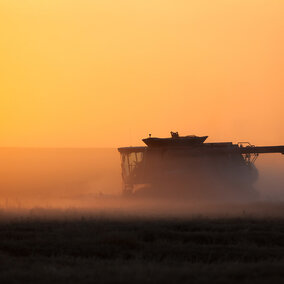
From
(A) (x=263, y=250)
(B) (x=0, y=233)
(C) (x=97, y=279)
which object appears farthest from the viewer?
(B) (x=0, y=233)

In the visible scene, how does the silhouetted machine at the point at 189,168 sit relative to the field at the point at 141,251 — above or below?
above

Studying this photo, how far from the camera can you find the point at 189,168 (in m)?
51.2

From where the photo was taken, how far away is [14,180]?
96062 mm

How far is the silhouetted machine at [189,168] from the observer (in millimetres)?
51156

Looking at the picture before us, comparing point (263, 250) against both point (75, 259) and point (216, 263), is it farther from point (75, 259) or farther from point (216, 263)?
point (75, 259)

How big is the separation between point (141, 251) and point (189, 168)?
107ft

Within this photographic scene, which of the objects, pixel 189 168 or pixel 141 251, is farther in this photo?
pixel 189 168

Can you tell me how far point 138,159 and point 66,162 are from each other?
301 ft

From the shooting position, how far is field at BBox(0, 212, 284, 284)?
1463cm

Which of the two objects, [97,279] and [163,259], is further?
[163,259]

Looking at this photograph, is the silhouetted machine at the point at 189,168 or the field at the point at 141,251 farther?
the silhouetted machine at the point at 189,168

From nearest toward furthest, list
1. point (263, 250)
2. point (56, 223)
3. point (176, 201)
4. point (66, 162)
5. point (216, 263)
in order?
point (216, 263) < point (263, 250) < point (56, 223) < point (176, 201) < point (66, 162)

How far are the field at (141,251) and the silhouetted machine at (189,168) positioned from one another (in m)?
23.7

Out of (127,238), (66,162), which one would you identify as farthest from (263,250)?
(66,162)
